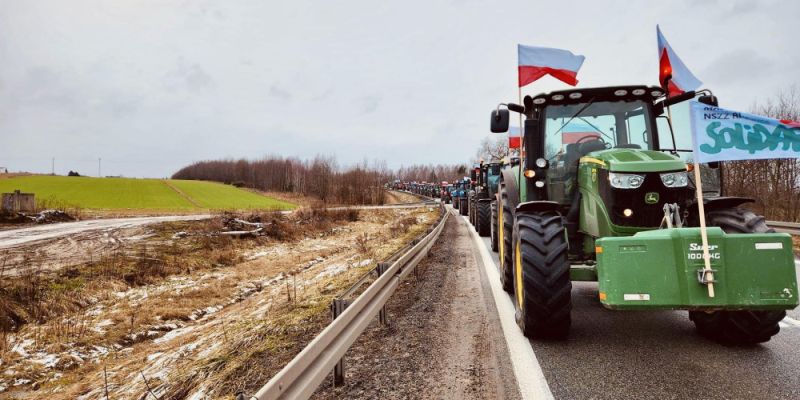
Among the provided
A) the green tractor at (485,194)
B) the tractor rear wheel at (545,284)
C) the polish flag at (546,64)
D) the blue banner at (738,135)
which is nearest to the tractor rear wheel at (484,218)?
the green tractor at (485,194)

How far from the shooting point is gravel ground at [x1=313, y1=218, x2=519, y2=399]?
3.06m

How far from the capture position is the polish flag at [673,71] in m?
4.23

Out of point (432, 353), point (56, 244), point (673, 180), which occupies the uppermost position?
point (673, 180)

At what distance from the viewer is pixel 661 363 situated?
344 cm

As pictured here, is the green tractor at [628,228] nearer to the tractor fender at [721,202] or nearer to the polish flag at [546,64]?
the tractor fender at [721,202]

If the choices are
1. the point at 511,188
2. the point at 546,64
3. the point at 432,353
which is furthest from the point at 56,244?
the point at 546,64

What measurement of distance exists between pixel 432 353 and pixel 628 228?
2.27 meters

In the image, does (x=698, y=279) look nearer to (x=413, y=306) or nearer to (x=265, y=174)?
(x=413, y=306)

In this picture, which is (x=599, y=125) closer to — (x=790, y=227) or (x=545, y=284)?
(x=545, y=284)

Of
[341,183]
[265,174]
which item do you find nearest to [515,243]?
[341,183]

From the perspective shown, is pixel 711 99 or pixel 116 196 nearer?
pixel 711 99

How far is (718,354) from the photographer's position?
3566 millimetres

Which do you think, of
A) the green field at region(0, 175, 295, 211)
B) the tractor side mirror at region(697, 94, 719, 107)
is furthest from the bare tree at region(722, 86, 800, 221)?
the green field at region(0, 175, 295, 211)

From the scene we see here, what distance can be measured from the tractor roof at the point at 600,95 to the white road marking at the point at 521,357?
261 centimetres
